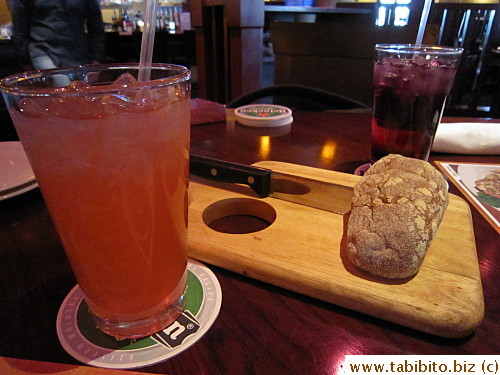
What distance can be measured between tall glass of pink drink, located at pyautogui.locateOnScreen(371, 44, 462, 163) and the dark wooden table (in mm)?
253

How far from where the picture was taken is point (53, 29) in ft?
9.39

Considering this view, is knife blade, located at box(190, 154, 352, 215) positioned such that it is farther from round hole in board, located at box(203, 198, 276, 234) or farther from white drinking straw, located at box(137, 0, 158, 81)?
white drinking straw, located at box(137, 0, 158, 81)

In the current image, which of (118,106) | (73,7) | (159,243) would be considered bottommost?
(159,243)

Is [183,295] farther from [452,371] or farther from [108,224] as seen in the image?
[452,371]

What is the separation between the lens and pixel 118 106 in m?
0.36

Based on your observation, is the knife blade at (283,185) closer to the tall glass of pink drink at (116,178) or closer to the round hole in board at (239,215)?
the round hole in board at (239,215)

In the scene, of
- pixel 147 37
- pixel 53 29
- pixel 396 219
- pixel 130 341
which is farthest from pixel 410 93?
pixel 53 29

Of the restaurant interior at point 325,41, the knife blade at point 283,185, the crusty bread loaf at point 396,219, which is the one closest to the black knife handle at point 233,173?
the knife blade at point 283,185

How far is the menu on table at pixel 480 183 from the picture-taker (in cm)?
71

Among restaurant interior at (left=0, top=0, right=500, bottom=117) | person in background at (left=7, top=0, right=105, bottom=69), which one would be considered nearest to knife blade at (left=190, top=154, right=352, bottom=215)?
restaurant interior at (left=0, top=0, right=500, bottom=117)

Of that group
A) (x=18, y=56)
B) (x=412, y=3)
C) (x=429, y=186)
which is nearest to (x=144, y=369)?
(x=429, y=186)

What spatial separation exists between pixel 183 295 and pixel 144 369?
0.38 feet

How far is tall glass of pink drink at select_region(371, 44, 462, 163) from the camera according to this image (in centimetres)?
75

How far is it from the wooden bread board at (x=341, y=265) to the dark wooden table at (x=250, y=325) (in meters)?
0.02
